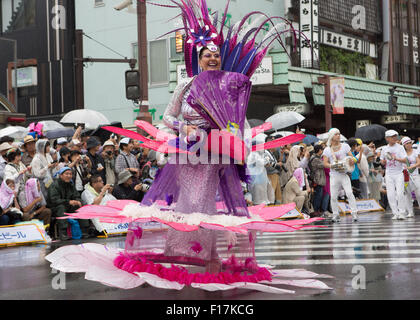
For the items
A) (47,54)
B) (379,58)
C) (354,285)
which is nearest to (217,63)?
(354,285)

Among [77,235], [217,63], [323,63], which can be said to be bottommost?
[77,235]

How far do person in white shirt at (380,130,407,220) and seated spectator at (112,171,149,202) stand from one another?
5734 mm

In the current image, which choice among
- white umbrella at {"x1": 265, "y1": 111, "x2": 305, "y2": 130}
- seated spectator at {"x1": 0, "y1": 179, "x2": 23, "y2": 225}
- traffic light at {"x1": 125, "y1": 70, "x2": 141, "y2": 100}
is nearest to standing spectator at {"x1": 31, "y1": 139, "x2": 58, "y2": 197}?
seated spectator at {"x1": 0, "y1": 179, "x2": 23, "y2": 225}

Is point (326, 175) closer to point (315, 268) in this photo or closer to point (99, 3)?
point (315, 268)

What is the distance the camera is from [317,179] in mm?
17250

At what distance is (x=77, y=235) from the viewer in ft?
41.5

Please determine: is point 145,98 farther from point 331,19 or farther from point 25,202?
point 331,19

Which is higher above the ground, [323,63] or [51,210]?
[323,63]

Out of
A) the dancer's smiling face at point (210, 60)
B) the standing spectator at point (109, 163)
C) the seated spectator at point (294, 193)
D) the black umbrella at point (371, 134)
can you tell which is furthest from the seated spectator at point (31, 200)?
the black umbrella at point (371, 134)

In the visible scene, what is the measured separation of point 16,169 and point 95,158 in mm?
2365

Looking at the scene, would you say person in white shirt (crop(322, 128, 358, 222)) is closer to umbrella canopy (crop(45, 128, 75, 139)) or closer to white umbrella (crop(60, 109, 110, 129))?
white umbrella (crop(60, 109, 110, 129))

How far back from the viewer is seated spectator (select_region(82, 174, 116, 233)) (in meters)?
13.1
